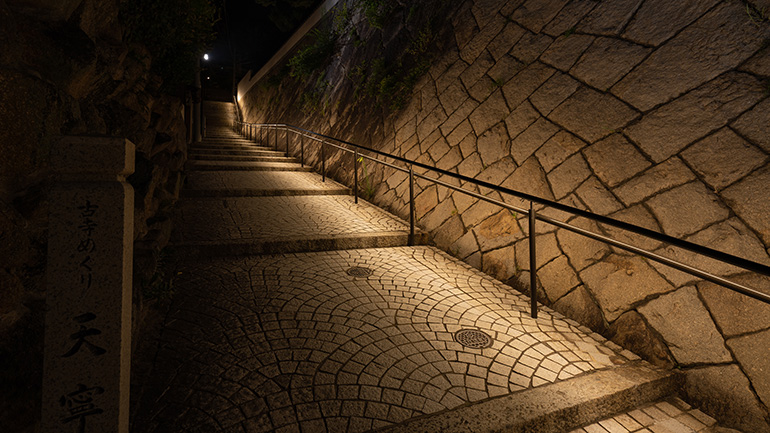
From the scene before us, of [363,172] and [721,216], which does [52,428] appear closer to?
[721,216]

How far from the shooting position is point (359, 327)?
9.21ft

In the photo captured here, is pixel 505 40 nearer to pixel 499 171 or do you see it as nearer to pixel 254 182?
pixel 499 171

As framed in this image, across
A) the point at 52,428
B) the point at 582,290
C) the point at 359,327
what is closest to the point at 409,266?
the point at 359,327

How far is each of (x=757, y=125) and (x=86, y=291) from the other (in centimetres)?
394

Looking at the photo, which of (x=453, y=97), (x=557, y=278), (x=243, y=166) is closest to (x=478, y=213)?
(x=557, y=278)

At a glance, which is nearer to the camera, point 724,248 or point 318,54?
point 724,248

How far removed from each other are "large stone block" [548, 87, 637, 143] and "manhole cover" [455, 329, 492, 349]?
2.11 m

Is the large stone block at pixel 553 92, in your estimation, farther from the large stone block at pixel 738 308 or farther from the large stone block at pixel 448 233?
the large stone block at pixel 738 308

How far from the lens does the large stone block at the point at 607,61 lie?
3311mm

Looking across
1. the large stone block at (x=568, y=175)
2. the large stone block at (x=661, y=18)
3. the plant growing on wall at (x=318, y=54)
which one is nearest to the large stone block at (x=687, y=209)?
the large stone block at (x=568, y=175)

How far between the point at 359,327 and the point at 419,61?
4.92 metres

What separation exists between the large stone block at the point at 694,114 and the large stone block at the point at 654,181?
91 mm

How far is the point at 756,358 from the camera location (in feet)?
6.95

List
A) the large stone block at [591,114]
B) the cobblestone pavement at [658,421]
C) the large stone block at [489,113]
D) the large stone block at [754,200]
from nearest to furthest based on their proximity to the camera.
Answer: the cobblestone pavement at [658,421] < the large stone block at [754,200] < the large stone block at [591,114] < the large stone block at [489,113]
